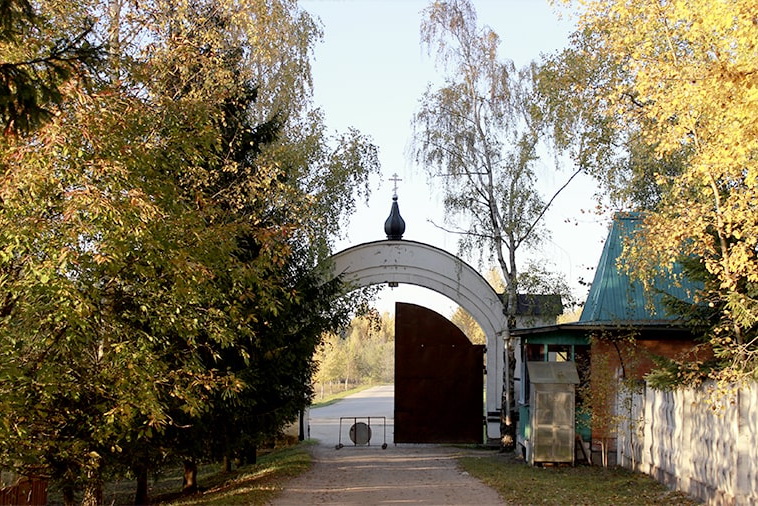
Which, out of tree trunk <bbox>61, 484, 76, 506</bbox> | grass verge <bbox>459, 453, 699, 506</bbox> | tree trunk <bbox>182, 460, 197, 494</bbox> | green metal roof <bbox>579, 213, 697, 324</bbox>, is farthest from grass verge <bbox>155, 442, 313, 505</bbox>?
green metal roof <bbox>579, 213, 697, 324</bbox>

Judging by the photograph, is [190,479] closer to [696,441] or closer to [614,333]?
[696,441]

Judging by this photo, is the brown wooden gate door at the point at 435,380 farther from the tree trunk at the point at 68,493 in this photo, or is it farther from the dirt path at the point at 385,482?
the tree trunk at the point at 68,493

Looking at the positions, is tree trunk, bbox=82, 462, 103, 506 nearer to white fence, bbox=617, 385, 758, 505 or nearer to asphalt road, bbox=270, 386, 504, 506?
asphalt road, bbox=270, 386, 504, 506

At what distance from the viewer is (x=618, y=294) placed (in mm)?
19156

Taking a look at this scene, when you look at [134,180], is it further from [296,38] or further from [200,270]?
[296,38]

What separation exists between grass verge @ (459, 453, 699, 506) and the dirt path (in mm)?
339

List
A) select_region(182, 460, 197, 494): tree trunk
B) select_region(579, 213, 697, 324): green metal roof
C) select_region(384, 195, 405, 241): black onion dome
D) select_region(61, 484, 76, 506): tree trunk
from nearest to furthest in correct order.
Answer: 1. select_region(61, 484, 76, 506): tree trunk
2. select_region(182, 460, 197, 494): tree trunk
3. select_region(579, 213, 697, 324): green metal roof
4. select_region(384, 195, 405, 241): black onion dome

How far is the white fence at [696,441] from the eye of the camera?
1022 cm

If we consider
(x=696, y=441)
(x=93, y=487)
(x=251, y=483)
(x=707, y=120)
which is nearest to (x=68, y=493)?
(x=93, y=487)

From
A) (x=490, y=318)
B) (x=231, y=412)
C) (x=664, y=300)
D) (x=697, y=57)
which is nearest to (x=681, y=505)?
(x=664, y=300)

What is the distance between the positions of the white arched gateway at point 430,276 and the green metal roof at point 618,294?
118 inches

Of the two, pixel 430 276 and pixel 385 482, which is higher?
pixel 430 276

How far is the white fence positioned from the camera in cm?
1022

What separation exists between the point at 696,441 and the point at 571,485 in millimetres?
2593
